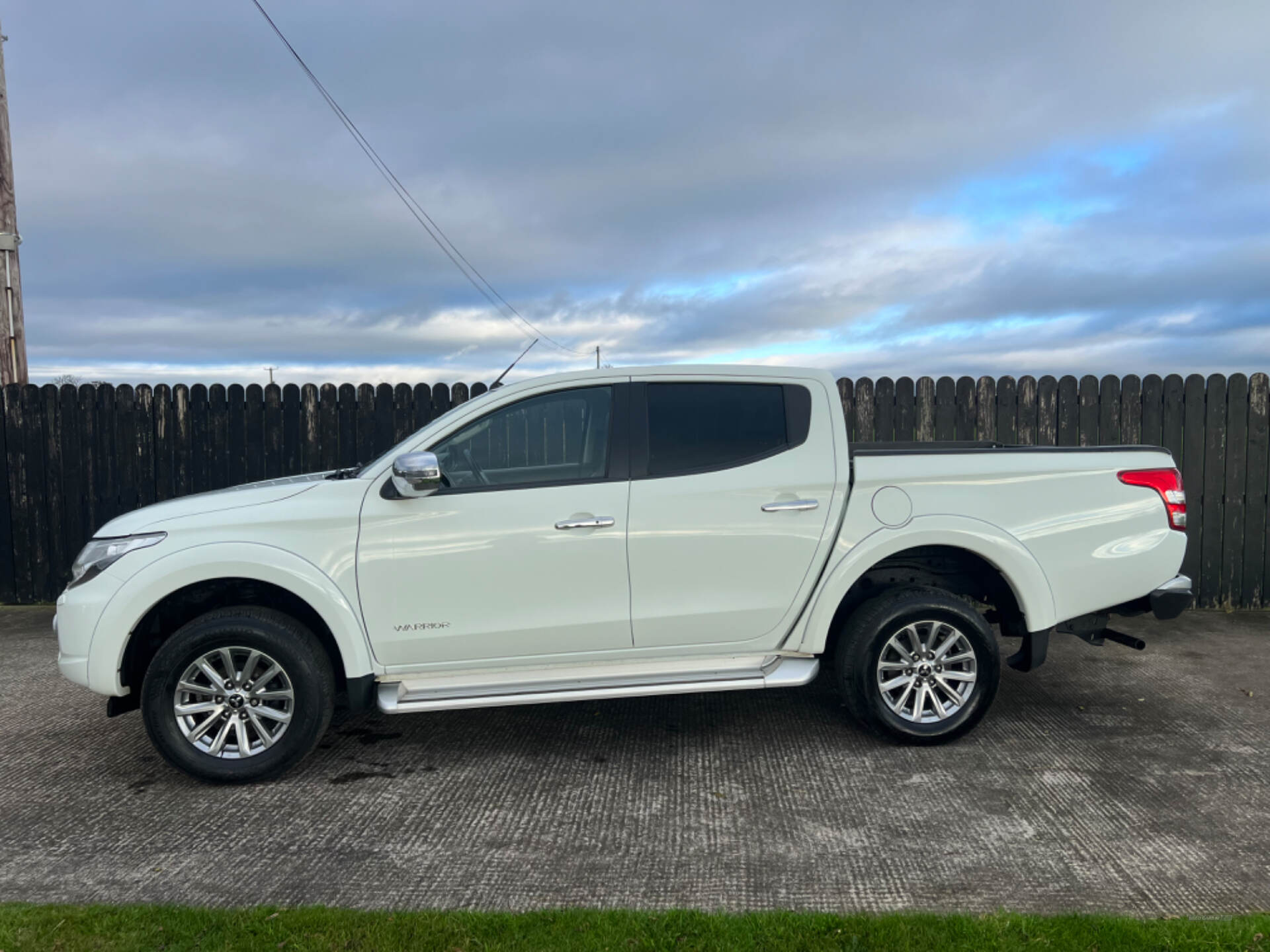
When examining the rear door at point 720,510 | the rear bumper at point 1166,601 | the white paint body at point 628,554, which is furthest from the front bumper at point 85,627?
the rear bumper at point 1166,601

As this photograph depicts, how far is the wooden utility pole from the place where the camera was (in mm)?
8812

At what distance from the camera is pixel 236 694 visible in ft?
13.8

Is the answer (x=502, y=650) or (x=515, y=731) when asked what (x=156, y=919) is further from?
(x=515, y=731)

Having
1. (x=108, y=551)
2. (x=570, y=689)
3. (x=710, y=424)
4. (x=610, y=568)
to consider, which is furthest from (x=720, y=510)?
(x=108, y=551)

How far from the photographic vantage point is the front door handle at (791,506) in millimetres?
4414

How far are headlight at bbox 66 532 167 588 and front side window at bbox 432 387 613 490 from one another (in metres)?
1.44

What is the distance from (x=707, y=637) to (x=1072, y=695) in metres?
2.76

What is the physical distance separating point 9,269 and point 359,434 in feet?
13.1

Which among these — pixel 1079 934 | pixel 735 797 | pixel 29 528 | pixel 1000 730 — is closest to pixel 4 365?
pixel 29 528

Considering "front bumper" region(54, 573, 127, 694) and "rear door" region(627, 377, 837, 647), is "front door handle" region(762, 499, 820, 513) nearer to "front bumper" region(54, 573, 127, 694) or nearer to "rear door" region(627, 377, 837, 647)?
"rear door" region(627, 377, 837, 647)

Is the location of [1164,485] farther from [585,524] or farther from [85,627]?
[85,627]

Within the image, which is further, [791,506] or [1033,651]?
[1033,651]

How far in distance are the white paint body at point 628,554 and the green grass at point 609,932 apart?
4.38 ft

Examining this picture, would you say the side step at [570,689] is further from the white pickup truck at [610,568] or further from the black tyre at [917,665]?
the black tyre at [917,665]
